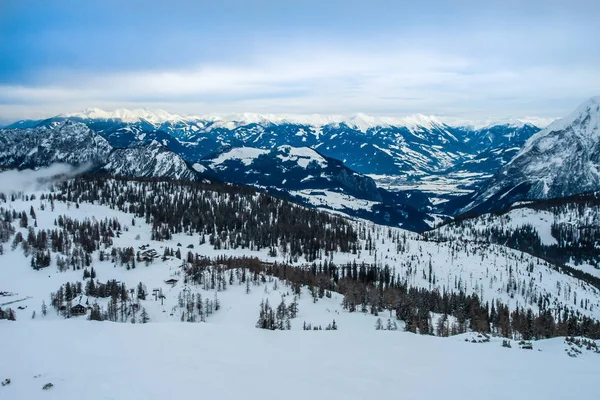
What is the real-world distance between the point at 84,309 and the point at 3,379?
251 feet

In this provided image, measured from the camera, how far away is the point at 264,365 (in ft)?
105

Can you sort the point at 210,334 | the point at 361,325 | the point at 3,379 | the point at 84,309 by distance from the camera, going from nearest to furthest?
the point at 3,379 < the point at 210,334 < the point at 361,325 < the point at 84,309

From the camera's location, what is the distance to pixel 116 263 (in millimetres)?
148375

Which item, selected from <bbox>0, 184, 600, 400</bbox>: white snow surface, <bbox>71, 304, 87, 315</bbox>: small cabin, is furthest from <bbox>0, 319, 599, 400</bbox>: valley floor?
<bbox>71, 304, 87, 315</bbox>: small cabin

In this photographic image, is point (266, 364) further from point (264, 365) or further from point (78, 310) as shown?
point (78, 310)

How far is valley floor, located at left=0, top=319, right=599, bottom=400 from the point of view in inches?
1071

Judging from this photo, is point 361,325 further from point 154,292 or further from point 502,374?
point 154,292

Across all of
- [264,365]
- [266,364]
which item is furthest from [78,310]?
[264,365]

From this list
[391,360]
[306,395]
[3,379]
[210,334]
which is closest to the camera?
[306,395]

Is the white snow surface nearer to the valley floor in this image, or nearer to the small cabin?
the valley floor

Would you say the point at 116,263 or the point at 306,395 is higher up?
the point at 306,395

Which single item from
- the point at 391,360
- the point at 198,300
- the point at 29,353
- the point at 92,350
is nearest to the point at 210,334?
the point at 92,350

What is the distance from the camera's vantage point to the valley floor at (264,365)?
27.2m

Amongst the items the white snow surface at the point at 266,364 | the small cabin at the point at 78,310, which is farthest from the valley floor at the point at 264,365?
the small cabin at the point at 78,310
